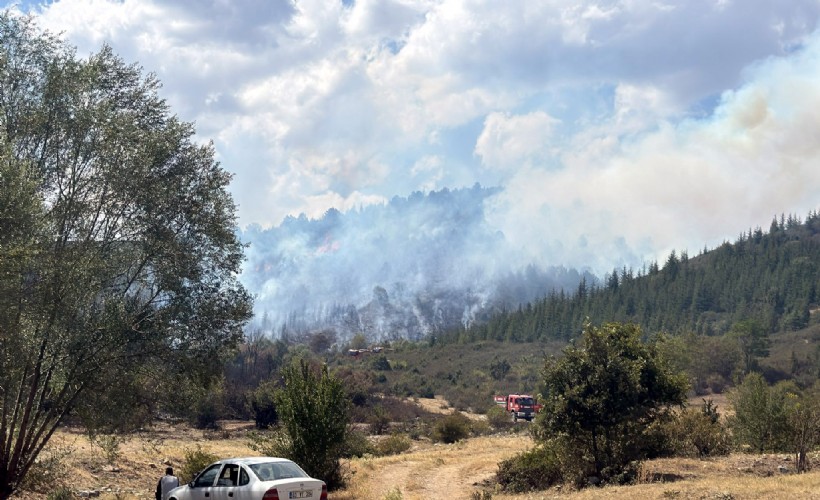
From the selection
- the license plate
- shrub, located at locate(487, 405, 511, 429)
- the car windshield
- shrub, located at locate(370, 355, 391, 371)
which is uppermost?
shrub, located at locate(370, 355, 391, 371)

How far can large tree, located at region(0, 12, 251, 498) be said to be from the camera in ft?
61.6

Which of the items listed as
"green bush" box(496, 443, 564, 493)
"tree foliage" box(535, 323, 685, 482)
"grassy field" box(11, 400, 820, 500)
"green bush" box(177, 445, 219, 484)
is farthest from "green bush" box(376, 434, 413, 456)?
"tree foliage" box(535, 323, 685, 482)

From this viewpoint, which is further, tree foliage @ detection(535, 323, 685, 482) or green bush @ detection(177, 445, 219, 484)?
green bush @ detection(177, 445, 219, 484)

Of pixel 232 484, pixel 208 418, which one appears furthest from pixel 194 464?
pixel 208 418

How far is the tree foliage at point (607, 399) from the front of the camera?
23.6 m

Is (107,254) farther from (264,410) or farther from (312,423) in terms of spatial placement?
(264,410)

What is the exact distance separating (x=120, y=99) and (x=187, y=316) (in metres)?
7.36

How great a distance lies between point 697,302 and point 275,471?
6723 inches

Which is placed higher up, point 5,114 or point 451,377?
point 5,114

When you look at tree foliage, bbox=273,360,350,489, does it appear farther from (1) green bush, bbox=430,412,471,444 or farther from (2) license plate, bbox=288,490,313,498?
(1) green bush, bbox=430,412,471,444

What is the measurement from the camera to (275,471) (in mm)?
15906

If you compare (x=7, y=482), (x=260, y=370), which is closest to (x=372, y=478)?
(x=7, y=482)

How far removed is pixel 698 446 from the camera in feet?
96.7

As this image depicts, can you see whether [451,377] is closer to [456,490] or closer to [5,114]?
[456,490]
